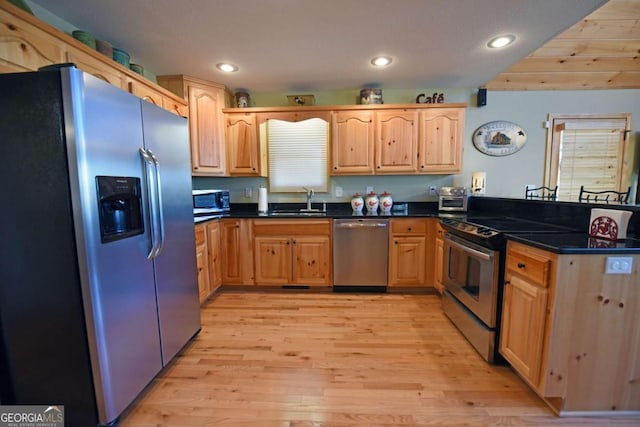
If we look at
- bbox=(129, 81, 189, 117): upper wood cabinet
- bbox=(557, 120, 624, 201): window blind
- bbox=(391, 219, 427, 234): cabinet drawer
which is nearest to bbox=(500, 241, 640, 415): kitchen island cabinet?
bbox=(391, 219, 427, 234): cabinet drawer

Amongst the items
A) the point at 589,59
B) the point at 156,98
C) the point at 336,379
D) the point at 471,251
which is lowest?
the point at 336,379

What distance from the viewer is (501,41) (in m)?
2.15

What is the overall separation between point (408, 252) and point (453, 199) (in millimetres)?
888

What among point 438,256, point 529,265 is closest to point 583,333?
point 529,265

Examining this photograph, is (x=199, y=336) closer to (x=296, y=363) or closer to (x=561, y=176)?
(x=296, y=363)

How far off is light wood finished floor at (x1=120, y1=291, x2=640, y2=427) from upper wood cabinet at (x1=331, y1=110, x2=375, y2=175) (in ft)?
5.49

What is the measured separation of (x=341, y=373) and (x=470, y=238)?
4.40ft

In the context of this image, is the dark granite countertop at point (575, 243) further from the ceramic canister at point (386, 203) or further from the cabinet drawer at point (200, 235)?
the cabinet drawer at point (200, 235)

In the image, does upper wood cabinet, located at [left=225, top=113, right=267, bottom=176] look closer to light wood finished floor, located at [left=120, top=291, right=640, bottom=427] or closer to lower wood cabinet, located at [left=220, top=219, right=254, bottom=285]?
lower wood cabinet, located at [left=220, top=219, right=254, bottom=285]

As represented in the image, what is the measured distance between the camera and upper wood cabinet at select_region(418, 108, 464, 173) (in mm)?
3041

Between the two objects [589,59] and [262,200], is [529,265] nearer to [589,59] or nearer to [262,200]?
[262,200]

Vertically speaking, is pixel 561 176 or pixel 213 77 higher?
pixel 213 77

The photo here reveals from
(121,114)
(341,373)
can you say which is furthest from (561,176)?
(121,114)

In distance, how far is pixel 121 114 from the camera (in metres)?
1.31
